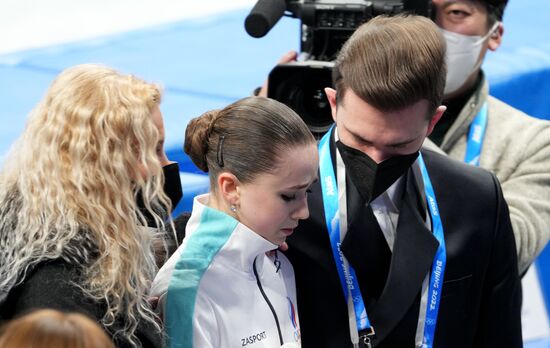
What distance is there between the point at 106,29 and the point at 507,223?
3831 millimetres

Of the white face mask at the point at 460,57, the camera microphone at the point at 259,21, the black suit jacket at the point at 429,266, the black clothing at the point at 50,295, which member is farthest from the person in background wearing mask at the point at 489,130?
the black clothing at the point at 50,295

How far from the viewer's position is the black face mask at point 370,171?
81.1 inches

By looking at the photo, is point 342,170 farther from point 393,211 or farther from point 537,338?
point 537,338

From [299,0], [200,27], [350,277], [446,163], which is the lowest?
[200,27]

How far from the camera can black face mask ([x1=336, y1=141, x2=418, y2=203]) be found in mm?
2061

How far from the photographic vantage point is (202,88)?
441 centimetres

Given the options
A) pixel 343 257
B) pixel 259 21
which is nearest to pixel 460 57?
pixel 259 21

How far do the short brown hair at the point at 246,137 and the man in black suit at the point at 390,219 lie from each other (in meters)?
0.17

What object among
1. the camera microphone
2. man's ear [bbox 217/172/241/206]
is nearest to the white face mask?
the camera microphone

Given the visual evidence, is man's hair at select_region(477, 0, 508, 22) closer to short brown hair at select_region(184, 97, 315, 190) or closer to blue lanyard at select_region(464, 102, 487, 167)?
blue lanyard at select_region(464, 102, 487, 167)

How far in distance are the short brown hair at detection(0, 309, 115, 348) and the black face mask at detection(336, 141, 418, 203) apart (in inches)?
29.7

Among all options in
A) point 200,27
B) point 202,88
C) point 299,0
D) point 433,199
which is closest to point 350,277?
point 433,199

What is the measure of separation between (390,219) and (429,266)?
0.13 meters

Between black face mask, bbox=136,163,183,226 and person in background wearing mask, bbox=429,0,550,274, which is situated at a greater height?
black face mask, bbox=136,163,183,226
